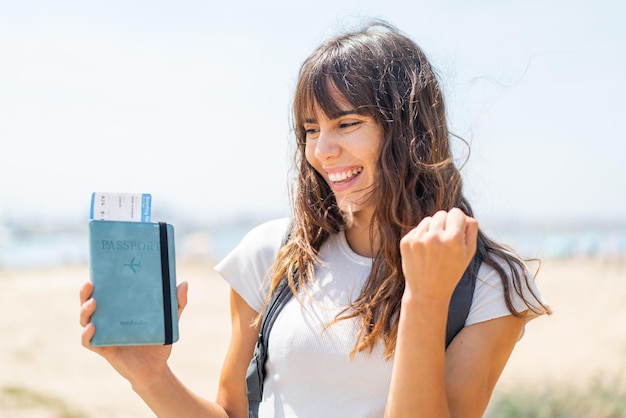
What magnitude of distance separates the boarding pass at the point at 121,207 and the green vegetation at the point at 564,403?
172 inches

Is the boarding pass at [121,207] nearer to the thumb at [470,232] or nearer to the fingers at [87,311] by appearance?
the fingers at [87,311]

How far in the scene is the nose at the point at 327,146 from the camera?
220 centimetres

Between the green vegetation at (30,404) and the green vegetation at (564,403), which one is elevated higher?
the green vegetation at (564,403)

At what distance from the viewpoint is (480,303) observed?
2.06 m

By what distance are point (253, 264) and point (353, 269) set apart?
331mm

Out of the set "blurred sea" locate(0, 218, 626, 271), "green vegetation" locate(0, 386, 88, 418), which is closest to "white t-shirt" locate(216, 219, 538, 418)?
"green vegetation" locate(0, 386, 88, 418)

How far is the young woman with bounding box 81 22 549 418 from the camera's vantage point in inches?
81.5

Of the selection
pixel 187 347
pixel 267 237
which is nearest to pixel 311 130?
pixel 267 237

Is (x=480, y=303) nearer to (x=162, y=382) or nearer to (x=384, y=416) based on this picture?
(x=384, y=416)

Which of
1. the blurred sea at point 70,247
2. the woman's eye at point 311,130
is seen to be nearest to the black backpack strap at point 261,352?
the woman's eye at point 311,130

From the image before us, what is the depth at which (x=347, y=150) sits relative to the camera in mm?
2219

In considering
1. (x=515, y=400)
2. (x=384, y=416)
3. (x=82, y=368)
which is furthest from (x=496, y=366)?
(x=82, y=368)

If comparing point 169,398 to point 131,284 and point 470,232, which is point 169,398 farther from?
point 470,232

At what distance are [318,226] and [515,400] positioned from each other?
400 cm
